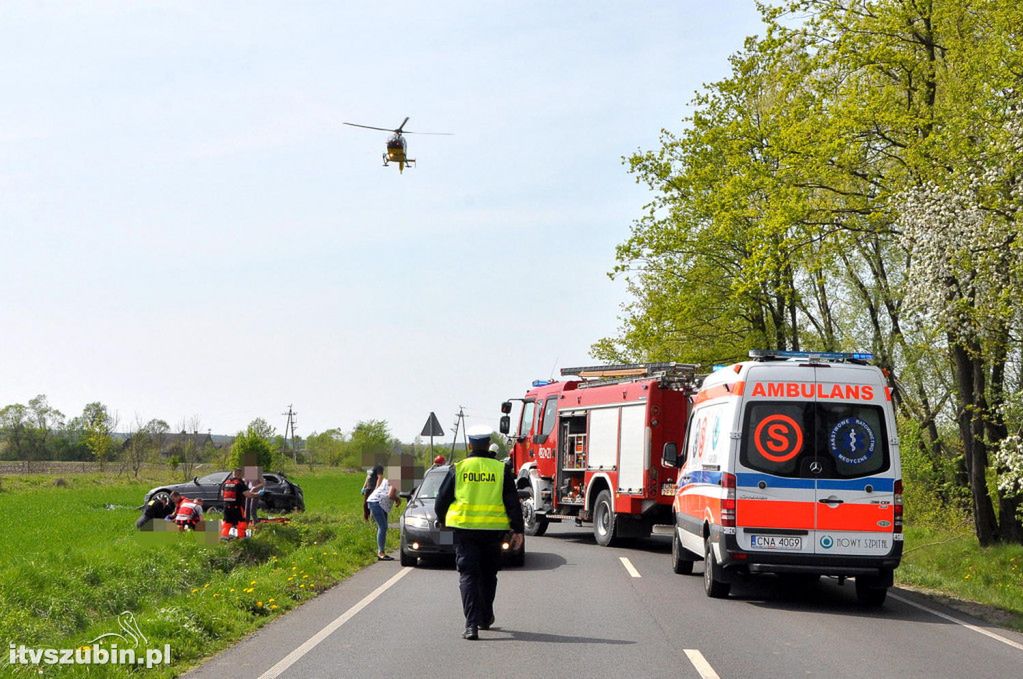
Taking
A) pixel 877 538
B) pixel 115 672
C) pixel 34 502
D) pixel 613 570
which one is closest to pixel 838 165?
pixel 613 570

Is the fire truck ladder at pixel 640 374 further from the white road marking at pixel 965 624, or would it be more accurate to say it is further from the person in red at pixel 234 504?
the person in red at pixel 234 504

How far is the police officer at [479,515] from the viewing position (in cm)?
1042

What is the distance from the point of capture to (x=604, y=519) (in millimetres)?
22344

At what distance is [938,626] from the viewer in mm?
11820

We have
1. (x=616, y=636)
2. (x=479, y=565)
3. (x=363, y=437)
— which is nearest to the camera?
(x=616, y=636)

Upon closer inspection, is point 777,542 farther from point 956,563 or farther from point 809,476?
point 956,563

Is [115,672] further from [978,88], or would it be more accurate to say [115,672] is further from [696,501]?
[978,88]

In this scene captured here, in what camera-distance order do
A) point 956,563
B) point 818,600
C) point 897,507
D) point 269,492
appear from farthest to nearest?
point 269,492 → point 956,563 → point 818,600 → point 897,507

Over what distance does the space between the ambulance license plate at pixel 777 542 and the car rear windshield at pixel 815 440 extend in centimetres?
69

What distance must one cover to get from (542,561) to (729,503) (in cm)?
624

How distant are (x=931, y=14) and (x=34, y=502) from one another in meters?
31.6

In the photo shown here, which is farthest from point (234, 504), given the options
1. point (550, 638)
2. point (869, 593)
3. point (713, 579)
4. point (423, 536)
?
point (869, 593)

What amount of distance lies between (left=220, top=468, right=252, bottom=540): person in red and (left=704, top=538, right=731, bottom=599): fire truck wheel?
28.5 feet

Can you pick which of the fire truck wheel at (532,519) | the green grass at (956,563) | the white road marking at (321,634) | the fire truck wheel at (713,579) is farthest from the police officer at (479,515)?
the fire truck wheel at (532,519)
